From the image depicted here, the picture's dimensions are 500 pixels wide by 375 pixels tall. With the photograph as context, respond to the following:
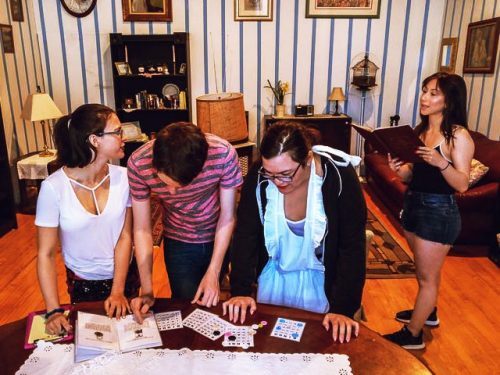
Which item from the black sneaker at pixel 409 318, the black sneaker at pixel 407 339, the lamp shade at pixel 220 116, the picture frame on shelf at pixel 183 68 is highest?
the picture frame on shelf at pixel 183 68

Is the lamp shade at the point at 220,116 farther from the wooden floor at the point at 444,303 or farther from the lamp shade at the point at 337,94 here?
the lamp shade at the point at 337,94

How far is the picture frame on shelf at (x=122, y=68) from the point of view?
5086 millimetres

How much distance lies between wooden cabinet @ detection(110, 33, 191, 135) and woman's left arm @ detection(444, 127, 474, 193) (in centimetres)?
→ 377

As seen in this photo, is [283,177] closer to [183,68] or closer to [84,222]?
[84,222]

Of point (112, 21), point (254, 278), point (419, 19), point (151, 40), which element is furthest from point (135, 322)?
point (419, 19)

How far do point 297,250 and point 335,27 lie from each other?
4381mm

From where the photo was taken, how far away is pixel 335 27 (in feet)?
17.3

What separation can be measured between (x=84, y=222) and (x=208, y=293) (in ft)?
1.82

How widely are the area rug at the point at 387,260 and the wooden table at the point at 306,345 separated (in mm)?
1654

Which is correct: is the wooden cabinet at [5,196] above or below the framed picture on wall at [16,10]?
below

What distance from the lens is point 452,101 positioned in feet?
6.35

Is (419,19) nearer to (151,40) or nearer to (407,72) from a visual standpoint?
(407,72)

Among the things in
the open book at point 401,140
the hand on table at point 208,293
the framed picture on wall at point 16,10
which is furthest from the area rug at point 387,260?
the framed picture on wall at point 16,10

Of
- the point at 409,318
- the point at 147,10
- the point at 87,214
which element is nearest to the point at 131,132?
the point at 147,10
